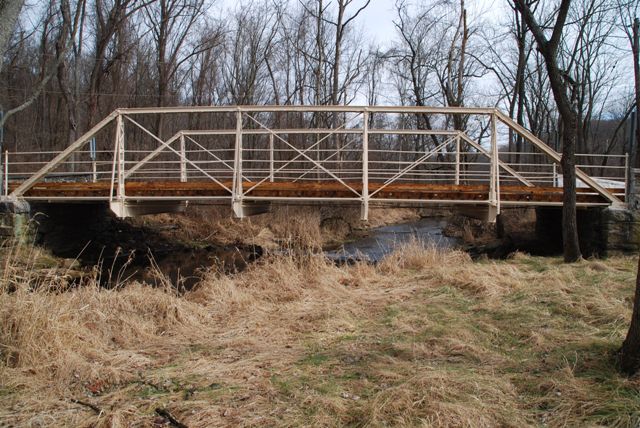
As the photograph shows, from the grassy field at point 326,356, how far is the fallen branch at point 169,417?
0.13ft

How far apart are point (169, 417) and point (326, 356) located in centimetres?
150

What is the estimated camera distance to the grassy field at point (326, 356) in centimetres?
305

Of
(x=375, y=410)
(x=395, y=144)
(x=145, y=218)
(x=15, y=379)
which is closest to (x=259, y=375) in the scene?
(x=375, y=410)

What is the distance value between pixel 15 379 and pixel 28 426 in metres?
0.71

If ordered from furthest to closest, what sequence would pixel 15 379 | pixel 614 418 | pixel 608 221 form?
Answer: pixel 608 221 < pixel 15 379 < pixel 614 418

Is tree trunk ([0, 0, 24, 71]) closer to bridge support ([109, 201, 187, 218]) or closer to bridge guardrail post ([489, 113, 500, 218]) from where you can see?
bridge support ([109, 201, 187, 218])

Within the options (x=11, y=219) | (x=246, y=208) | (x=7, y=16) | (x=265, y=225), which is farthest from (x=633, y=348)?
(x=265, y=225)

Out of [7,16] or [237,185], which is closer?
[7,16]

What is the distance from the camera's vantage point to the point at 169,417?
3.09 m

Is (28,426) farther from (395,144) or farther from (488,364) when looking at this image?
(395,144)

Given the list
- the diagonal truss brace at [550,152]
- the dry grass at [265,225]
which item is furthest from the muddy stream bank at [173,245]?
the diagonal truss brace at [550,152]

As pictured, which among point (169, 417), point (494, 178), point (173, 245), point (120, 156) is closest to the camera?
point (169, 417)

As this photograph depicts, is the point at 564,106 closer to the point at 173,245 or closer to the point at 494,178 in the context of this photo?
the point at 494,178

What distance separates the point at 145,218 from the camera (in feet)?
62.6
